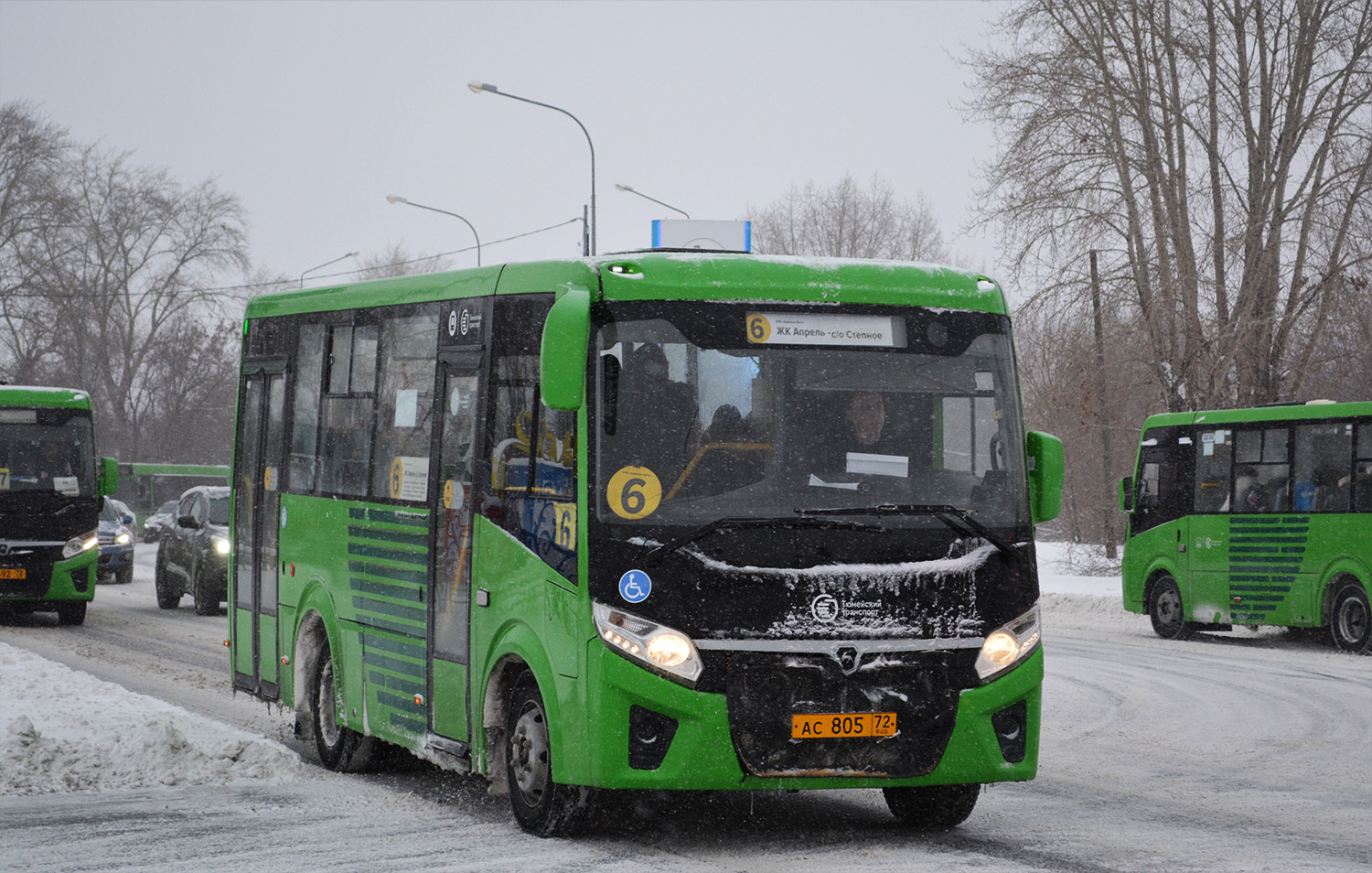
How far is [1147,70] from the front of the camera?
118ft

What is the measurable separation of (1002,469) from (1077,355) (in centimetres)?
2816

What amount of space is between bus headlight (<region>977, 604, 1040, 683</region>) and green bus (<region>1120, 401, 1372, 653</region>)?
1373 cm

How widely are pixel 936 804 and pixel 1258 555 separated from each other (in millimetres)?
14584

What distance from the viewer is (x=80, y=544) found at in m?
23.2

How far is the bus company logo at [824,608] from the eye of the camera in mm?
7762

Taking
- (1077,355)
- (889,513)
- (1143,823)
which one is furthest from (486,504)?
(1077,355)

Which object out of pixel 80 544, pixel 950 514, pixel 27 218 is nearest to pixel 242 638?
pixel 950 514

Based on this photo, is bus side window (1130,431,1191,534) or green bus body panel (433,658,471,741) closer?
green bus body panel (433,658,471,741)

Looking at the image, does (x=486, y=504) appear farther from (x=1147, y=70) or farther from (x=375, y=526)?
(x=1147, y=70)

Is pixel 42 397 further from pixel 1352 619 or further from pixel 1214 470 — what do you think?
pixel 1352 619

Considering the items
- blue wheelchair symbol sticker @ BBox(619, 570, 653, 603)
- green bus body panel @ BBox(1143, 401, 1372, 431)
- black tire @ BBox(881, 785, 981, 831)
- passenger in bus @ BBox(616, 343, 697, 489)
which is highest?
green bus body panel @ BBox(1143, 401, 1372, 431)

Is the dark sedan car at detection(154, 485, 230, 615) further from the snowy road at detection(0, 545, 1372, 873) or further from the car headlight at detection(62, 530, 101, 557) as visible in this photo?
the snowy road at detection(0, 545, 1372, 873)

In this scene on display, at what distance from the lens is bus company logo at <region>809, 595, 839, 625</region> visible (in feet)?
25.5

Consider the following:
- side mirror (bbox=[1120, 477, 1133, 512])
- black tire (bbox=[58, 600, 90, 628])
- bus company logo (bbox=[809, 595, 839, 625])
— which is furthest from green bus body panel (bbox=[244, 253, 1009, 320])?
black tire (bbox=[58, 600, 90, 628])
